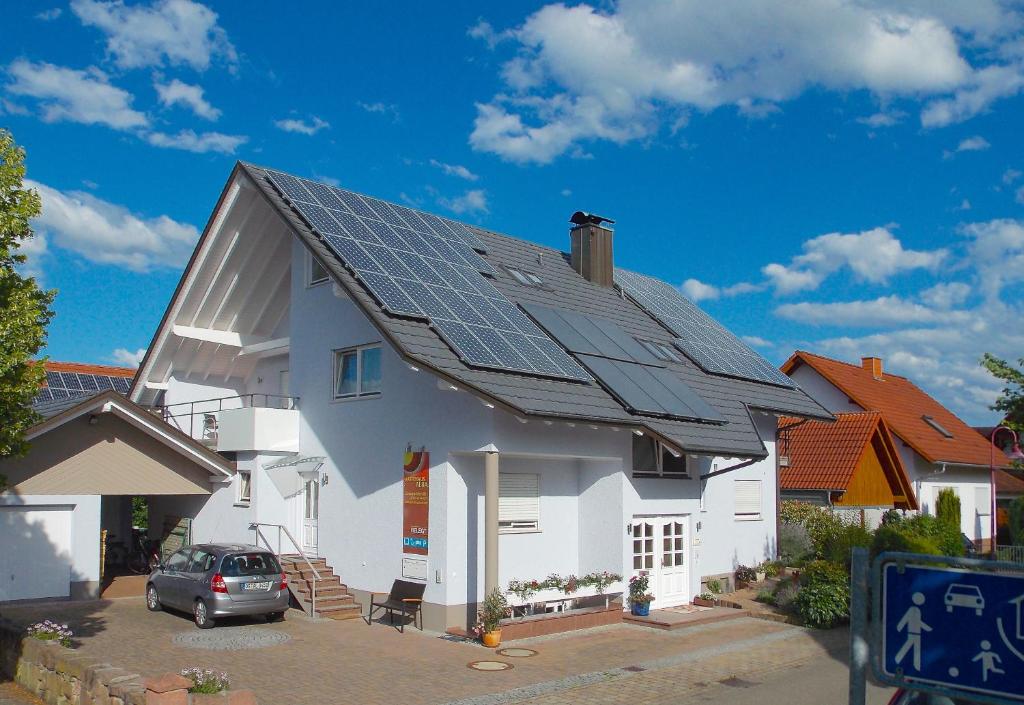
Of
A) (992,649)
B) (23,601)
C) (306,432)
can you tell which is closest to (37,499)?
(23,601)

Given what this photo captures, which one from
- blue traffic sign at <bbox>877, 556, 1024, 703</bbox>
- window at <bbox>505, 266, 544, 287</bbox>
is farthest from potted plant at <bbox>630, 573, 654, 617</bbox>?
blue traffic sign at <bbox>877, 556, 1024, 703</bbox>

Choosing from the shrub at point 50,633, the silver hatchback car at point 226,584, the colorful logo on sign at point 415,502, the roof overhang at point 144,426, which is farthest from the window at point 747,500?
the shrub at point 50,633

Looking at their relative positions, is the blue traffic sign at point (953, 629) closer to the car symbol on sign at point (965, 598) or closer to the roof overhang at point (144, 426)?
the car symbol on sign at point (965, 598)

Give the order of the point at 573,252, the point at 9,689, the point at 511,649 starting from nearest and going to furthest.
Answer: the point at 9,689 → the point at 511,649 → the point at 573,252

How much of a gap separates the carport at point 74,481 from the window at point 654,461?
30.9 ft

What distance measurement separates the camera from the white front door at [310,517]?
61.3 feet

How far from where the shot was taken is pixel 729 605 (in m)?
18.4

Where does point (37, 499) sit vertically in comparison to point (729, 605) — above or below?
above

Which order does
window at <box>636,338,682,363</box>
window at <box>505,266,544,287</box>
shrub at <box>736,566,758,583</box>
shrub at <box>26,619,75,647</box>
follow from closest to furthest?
shrub at <box>26,619,75,647</box>, shrub at <box>736,566,758,583</box>, window at <box>636,338,682,363</box>, window at <box>505,266,544,287</box>

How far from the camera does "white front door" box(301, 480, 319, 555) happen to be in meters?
18.7

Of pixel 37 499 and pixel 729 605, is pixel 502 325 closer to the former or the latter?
pixel 729 605

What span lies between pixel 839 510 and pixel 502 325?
44.9 ft

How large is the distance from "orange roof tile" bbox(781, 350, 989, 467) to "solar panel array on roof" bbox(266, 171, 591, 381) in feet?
57.8

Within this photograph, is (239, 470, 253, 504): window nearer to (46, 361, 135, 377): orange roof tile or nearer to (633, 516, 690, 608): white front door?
(633, 516, 690, 608): white front door
